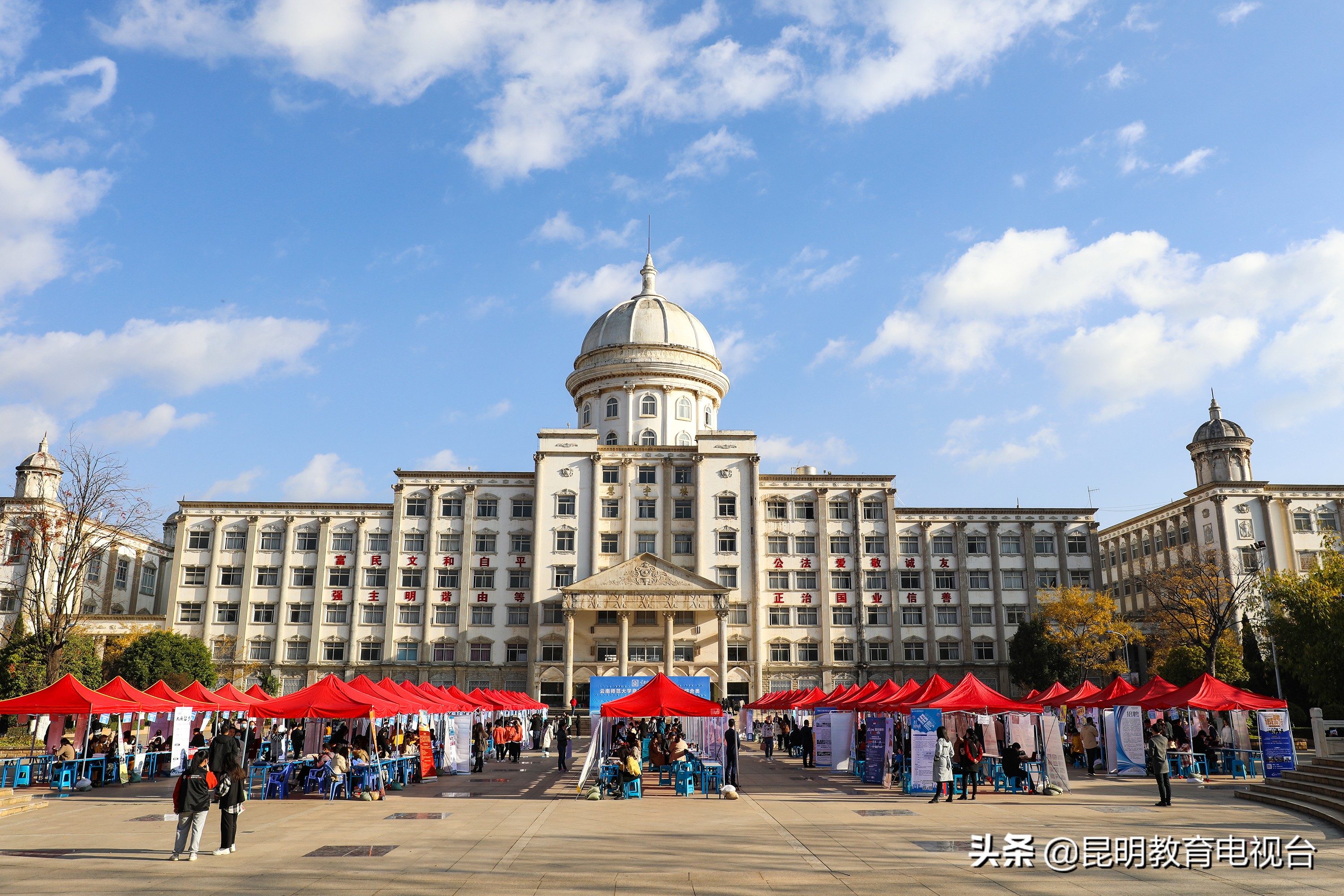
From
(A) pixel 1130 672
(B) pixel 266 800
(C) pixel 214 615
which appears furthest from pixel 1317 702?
(C) pixel 214 615

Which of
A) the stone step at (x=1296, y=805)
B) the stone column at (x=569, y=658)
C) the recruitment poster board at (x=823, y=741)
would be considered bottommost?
the stone step at (x=1296, y=805)

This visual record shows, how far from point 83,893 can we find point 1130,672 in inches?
2491

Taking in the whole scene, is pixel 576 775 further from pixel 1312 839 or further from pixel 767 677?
pixel 767 677

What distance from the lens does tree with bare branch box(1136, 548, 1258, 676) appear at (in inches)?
2063

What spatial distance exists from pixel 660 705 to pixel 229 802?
1239 cm

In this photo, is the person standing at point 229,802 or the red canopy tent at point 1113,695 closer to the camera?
the person standing at point 229,802

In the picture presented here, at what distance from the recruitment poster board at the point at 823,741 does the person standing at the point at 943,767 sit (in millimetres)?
10083

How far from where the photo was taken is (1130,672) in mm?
62656

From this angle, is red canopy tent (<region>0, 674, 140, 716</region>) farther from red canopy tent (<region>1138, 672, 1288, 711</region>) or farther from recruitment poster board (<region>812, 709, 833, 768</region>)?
red canopy tent (<region>1138, 672, 1288, 711</region>)

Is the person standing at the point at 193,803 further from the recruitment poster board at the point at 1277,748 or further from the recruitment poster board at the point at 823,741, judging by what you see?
the recruitment poster board at the point at 1277,748

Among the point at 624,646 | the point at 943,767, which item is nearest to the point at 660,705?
the point at 943,767

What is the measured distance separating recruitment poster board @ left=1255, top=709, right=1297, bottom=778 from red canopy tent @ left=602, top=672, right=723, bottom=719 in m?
14.8

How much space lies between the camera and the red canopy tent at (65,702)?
24.2 m

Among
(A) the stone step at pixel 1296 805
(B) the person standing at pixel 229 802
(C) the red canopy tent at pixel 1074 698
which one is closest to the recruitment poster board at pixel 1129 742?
(C) the red canopy tent at pixel 1074 698
